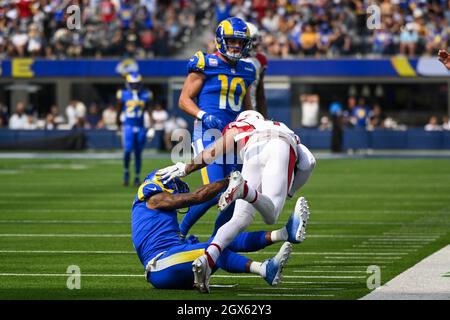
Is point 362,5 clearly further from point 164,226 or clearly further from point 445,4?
point 164,226

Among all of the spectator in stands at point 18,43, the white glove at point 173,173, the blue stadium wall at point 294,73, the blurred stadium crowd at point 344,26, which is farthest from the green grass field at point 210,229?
the spectator in stands at point 18,43

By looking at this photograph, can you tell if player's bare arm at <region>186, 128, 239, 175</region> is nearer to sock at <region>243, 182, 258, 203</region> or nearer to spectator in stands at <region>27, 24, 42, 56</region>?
sock at <region>243, 182, 258, 203</region>

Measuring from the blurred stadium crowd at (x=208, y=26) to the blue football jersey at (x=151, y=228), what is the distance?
26.5m

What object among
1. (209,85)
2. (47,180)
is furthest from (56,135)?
(209,85)

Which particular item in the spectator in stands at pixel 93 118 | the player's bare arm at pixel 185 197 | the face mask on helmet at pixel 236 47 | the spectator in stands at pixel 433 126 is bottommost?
the spectator in stands at pixel 93 118

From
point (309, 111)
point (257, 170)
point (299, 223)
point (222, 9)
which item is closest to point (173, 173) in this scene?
point (257, 170)

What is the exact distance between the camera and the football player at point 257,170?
789cm

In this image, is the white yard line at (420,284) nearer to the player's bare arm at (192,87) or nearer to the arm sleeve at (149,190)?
the arm sleeve at (149,190)

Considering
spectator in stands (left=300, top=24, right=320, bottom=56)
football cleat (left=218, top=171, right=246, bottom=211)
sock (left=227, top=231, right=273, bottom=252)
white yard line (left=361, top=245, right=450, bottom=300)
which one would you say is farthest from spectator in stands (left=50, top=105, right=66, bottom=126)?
football cleat (left=218, top=171, right=246, bottom=211)

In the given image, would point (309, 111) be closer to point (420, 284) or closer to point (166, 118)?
point (166, 118)

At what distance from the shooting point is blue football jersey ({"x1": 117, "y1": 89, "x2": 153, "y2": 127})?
20.1 metres

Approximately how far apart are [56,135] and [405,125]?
419 inches

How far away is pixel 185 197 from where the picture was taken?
26.4 ft

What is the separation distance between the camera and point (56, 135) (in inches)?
1380
